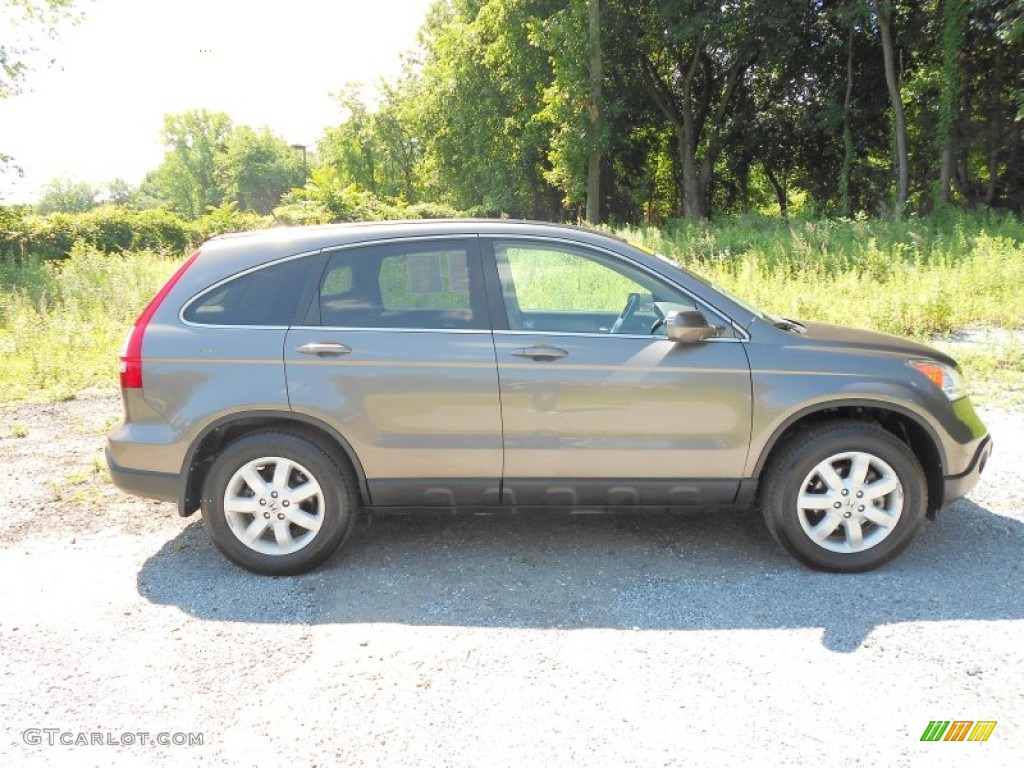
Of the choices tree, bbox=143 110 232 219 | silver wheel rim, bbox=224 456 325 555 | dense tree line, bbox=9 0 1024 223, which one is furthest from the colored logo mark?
tree, bbox=143 110 232 219

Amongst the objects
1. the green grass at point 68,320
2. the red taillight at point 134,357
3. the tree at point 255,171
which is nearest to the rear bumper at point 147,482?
the red taillight at point 134,357

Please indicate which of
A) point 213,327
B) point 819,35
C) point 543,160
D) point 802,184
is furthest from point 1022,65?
point 213,327

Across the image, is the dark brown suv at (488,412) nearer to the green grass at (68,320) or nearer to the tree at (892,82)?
the green grass at (68,320)

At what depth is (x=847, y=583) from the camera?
3.80m

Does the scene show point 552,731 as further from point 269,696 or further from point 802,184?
point 802,184

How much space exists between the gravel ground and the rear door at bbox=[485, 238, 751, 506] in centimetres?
47

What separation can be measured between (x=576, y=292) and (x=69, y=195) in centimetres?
14444

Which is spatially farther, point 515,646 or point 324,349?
point 324,349

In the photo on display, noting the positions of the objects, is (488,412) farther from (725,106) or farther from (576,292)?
(725,106)

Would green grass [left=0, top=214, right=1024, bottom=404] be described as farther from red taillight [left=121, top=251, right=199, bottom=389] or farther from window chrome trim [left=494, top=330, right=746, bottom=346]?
red taillight [left=121, top=251, right=199, bottom=389]

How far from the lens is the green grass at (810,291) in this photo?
890 centimetres

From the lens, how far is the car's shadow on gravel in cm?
353

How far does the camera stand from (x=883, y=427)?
415 centimetres

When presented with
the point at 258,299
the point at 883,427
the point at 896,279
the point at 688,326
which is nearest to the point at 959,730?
the point at 883,427
